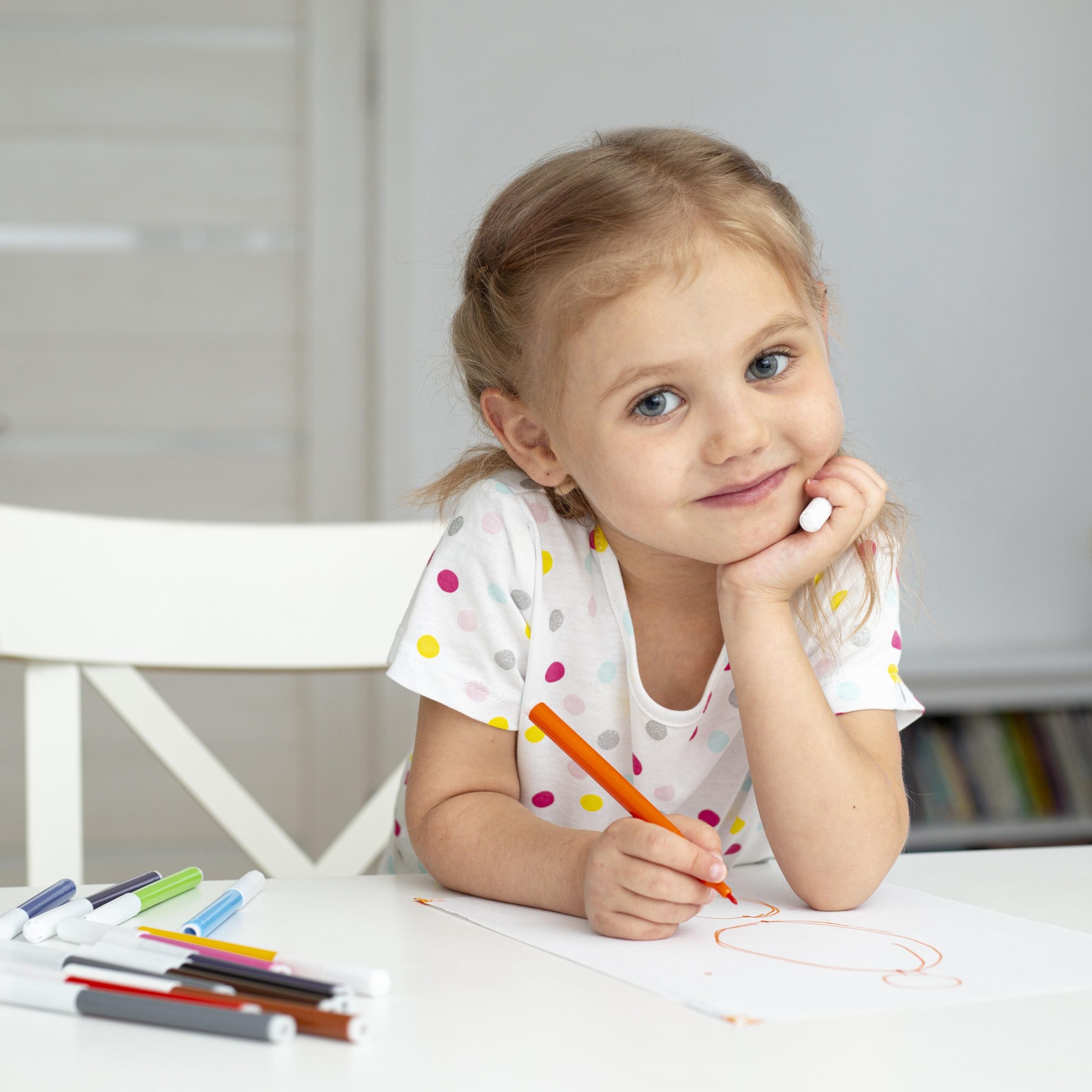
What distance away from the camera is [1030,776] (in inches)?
79.4

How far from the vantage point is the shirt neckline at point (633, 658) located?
29.4 inches

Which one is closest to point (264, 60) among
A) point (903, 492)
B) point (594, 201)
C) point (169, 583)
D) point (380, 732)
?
point (380, 732)

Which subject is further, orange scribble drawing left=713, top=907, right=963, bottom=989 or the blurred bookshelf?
the blurred bookshelf

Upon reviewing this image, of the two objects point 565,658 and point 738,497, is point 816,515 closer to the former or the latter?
point 738,497

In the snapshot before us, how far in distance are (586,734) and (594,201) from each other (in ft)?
1.10

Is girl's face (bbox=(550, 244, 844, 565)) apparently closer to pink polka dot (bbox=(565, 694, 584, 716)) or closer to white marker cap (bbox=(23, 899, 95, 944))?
pink polka dot (bbox=(565, 694, 584, 716))

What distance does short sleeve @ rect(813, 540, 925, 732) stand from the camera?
672 millimetres

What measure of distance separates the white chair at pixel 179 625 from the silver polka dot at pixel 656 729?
24cm

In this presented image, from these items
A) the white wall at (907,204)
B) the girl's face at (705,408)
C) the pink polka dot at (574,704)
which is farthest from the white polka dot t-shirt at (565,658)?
the white wall at (907,204)

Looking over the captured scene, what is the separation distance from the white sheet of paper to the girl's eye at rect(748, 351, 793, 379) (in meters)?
0.27

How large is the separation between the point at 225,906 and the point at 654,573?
1.20ft

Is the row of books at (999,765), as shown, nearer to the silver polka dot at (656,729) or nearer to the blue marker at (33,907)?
the silver polka dot at (656,729)

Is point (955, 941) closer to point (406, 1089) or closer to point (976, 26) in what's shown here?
point (406, 1089)

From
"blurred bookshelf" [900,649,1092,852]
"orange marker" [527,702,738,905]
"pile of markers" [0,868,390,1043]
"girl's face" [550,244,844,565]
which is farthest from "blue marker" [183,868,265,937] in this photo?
"blurred bookshelf" [900,649,1092,852]
